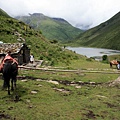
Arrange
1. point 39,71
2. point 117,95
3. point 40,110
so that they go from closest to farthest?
point 40,110 < point 117,95 < point 39,71

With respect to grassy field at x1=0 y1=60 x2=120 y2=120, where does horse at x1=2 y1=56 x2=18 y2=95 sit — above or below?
above

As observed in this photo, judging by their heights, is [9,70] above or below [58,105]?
above

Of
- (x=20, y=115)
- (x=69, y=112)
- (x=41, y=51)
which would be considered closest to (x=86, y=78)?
(x=69, y=112)

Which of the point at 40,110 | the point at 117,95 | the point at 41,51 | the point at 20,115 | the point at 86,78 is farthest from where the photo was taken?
the point at 41,51

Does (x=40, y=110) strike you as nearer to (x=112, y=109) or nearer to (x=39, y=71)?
(x=112, y=109)

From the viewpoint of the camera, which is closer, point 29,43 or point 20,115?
point 20,115

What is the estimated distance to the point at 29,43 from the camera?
52.4 m

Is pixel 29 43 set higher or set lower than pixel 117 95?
higher

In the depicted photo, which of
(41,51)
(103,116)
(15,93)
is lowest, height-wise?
(103,116)

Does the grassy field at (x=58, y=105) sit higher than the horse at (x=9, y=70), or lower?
lower

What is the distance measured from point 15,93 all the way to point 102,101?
5300 mm

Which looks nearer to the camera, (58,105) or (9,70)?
(58,105)

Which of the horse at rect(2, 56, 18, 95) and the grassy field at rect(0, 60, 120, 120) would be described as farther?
the horse at rect(2, 56, 18, 95)

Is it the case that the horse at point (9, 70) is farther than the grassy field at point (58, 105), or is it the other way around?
the horse at point (9, 70)
